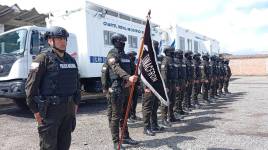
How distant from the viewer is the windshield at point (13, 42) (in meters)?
9.34

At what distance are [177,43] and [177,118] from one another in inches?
373

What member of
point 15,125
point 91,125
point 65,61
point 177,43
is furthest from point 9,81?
point 177,43

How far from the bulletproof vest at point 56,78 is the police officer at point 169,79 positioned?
14.2 ft

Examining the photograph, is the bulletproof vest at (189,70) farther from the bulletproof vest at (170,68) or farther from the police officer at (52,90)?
the police officer at (52,90)

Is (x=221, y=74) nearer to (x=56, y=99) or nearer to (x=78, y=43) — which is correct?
(x=78, y=43)

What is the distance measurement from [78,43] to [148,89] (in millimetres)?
5033

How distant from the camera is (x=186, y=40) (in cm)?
1977

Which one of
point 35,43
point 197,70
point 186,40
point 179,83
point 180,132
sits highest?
point 186,40

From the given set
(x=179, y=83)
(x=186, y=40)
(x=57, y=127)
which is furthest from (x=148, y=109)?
(x=186, y=40)

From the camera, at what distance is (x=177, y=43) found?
1803 centimetres

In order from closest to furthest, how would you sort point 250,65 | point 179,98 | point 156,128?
point 156,128, point 179,98, point 250,65

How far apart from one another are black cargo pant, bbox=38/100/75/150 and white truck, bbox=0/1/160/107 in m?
5.12

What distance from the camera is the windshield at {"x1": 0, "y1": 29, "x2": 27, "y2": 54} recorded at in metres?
9.34

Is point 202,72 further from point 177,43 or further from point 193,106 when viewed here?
point 177,43
